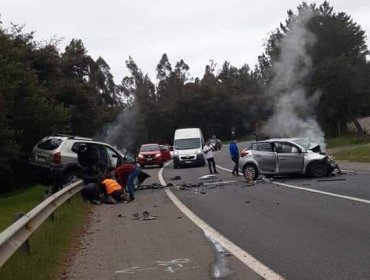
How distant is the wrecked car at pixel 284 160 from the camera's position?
21984 mm

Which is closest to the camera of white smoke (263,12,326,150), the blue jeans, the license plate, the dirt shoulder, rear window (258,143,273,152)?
the dirt shoulder

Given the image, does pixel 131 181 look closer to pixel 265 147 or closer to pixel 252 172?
pixel 252 172

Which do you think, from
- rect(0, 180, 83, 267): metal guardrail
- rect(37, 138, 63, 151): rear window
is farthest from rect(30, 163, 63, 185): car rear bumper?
rect(0, 180, 83, 267): metal guardrail

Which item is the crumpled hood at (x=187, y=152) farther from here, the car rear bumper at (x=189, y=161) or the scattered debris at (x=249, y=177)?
the scattered debris at (x=249, y=177)

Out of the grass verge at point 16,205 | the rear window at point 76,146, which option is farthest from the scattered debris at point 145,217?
the rear window at point 76,146

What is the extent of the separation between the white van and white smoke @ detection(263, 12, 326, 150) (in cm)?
733

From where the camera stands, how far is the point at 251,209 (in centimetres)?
1353

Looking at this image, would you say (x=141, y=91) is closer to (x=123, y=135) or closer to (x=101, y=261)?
(x=123, y=135)

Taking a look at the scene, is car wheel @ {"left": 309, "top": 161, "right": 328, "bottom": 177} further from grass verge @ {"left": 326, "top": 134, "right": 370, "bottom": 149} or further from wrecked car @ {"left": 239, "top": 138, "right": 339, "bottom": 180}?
grass verge @ {"left": 326, "top": 134, "right": 370, "bottom": 149}

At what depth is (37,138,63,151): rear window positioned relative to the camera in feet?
61.1

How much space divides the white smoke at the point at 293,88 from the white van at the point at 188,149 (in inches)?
289

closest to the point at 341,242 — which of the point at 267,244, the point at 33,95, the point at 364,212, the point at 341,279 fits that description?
the point at 267,244

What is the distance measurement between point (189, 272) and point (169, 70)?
5184 inches

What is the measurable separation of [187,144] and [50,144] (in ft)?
65.4
